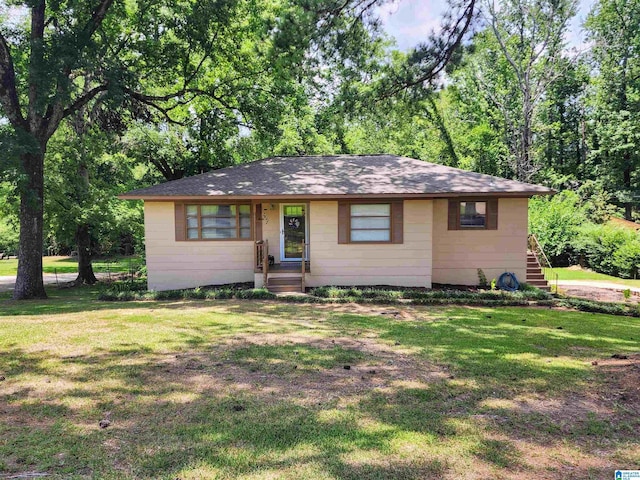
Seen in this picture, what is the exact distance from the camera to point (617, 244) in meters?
15.5

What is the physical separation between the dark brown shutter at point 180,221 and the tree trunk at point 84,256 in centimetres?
668

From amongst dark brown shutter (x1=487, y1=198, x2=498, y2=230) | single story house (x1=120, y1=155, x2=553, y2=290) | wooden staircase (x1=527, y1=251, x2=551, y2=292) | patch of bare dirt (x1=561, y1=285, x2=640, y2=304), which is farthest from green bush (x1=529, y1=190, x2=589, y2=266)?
dark brown shutter (x1=487, y1=198, x2=498, y2=230)

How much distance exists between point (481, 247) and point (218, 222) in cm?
773

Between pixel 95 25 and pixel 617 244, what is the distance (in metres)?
19.2

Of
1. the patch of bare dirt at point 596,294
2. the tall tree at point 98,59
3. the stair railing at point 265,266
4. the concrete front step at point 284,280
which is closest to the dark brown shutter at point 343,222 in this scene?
the concrete front step at point 284,280

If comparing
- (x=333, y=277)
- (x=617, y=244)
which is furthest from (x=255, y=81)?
(x=617, y=244)

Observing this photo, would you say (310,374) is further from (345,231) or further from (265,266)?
(345,231)

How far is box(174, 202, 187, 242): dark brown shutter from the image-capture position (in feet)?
37.7

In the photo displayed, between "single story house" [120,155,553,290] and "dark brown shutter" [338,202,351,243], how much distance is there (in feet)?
0.09

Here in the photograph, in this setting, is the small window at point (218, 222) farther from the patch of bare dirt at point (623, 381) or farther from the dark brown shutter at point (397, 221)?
the patch of bare dirt at point (623, 381)

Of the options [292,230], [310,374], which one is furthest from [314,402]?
[292,230]

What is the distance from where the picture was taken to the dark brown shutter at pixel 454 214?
11617 millimetres

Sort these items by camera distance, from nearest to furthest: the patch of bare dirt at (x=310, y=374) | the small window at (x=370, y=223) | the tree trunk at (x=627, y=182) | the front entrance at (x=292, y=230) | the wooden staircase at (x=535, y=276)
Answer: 1. the patch of bare dirt at (x=310, y=374)
2. the small window at (x=370, y=223)
3. the wooden staircase at (x=535, y=276)
4. the front entrance at (x=292, y=230)
5. the tree trunk at (x=627, y=182)

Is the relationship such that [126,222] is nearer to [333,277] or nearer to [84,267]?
[84,267]
